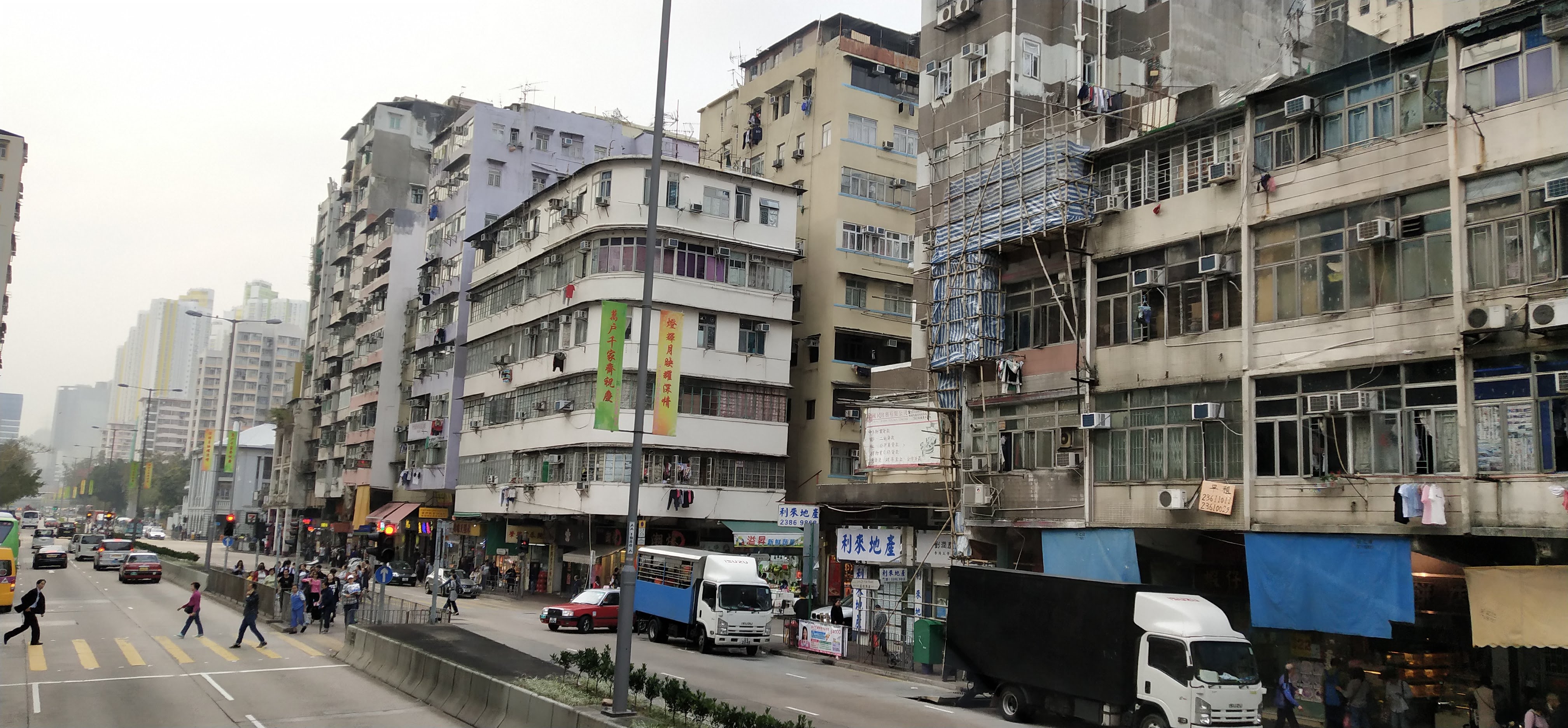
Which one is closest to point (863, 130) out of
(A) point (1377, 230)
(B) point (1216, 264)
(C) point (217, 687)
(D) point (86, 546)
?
(B) point (1216, 264)

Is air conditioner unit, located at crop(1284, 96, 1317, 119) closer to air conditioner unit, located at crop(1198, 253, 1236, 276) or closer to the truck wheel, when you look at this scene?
air conditioner unit, located at crop(1198, 253, 1236, 276)

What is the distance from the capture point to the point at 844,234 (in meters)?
49.9

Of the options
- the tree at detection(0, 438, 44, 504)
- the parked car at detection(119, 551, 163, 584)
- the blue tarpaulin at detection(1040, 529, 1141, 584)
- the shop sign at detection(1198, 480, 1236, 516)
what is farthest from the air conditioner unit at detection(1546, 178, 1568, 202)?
the tree at detection(0, 438, 44, 504)

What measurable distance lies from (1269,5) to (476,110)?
1724 inches

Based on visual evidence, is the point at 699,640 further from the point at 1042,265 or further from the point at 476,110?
the point at 476,110

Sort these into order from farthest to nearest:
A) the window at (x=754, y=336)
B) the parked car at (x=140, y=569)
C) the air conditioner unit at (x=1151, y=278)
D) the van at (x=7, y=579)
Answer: the parked car at (x=140, y=569)
the window at (x=754, y=336)
the van at (x=7, y=579)
the air conditioner unit at (x=1151, y=278)

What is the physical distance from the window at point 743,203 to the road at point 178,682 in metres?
24.8

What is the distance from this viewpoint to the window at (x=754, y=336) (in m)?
47.7

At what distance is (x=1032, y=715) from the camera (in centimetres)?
2102

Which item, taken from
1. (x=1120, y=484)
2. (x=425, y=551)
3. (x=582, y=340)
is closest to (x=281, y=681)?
(x=1120, y=484)

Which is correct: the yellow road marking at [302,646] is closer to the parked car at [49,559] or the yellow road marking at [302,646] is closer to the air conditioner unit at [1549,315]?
the air conditioner unit at [1549,315]

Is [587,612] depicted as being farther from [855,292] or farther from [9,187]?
[9,187]

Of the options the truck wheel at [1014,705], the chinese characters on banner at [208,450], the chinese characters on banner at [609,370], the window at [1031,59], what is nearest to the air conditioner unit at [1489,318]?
the truck wheel at [1014,705]

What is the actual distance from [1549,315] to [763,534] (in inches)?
1258
